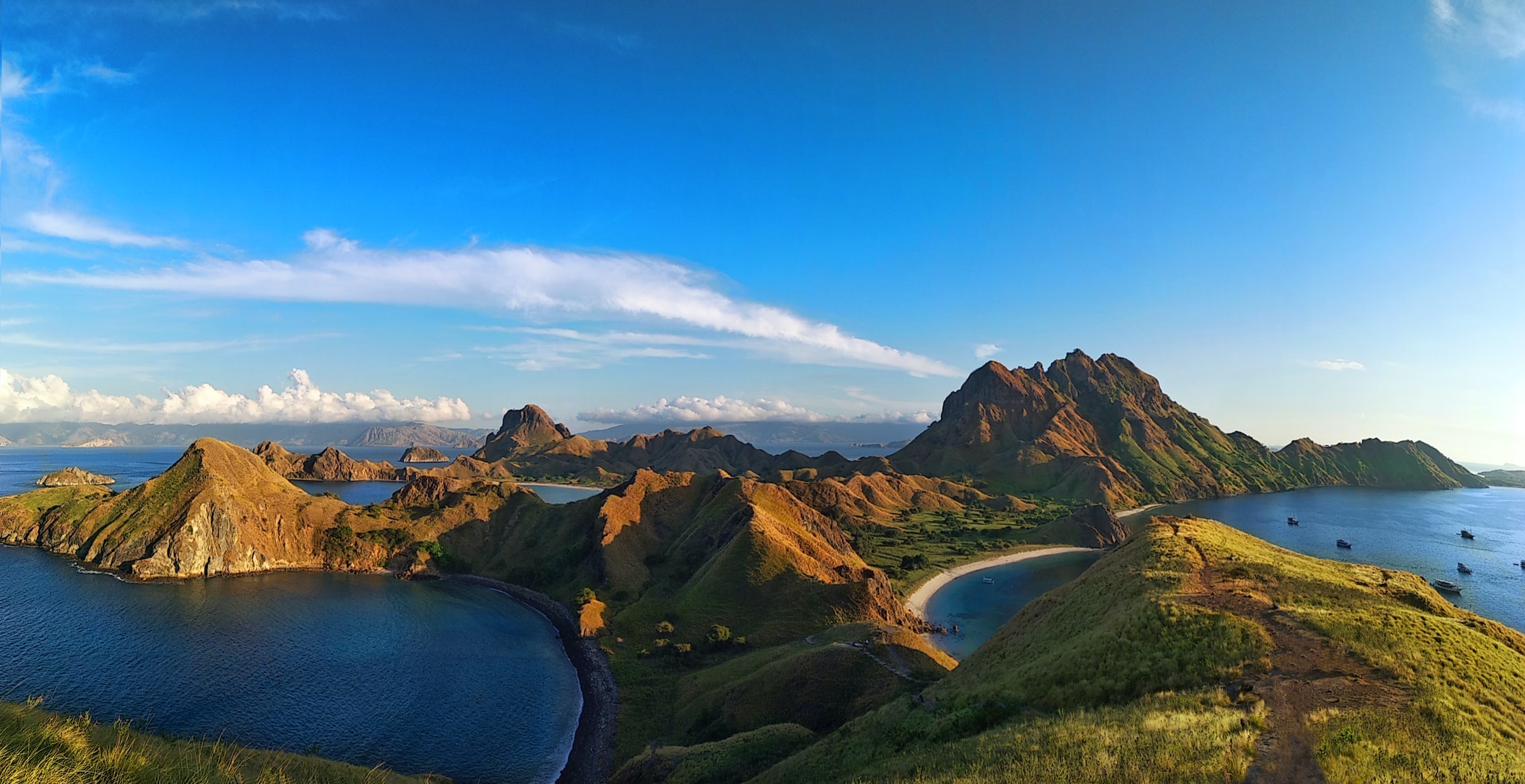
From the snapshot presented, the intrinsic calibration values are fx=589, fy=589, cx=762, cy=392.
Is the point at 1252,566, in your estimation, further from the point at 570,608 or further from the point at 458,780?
the point at 570,608

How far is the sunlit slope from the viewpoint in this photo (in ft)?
74.1

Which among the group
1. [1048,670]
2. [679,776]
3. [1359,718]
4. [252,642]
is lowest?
[252,642]

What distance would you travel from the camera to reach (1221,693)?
28750 mm

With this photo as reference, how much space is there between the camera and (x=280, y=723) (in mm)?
64500

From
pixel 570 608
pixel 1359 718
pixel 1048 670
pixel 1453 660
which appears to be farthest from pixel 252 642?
pixel 1453 660

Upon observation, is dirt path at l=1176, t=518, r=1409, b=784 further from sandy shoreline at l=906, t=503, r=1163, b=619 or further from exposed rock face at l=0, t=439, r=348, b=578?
exposed rock face at l=0, t=439, r=348, b=578

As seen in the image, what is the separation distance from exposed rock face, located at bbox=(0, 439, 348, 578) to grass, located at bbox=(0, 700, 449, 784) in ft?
459

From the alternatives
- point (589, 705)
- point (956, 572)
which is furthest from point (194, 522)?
point (956, 572)

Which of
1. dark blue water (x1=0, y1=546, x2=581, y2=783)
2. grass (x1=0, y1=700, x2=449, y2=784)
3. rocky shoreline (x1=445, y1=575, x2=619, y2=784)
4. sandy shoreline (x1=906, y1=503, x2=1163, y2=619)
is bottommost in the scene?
dark blue water (x1=0, y1=546, x2=581, y2=783)

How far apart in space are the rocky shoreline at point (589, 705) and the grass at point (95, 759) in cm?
4404

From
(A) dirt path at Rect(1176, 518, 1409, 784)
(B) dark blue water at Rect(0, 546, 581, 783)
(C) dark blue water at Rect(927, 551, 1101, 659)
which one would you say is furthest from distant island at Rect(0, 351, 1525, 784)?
(C) dark blue water at Rect(927, 551, 1101, 659)

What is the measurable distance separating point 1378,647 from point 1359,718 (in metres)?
9.53

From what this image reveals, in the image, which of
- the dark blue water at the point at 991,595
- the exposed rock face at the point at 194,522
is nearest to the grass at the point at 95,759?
the dark blue water at the point at 991,595

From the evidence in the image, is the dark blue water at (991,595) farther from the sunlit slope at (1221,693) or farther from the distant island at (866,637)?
the sunlit slope at (1221,693)
